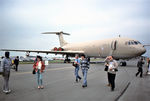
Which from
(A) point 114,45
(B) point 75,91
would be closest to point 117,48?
(A) point 114,45

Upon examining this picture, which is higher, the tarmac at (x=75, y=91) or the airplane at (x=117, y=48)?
the airplane at (x=117, y=48)

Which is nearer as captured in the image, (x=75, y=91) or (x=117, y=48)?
(x=75, y=91)

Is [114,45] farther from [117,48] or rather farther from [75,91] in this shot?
[75,91]

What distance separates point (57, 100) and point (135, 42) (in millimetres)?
20470

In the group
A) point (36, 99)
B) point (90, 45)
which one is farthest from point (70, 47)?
point (36, 99)

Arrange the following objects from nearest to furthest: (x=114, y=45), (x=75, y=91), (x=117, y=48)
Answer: (x=75, y=91) → (x=117, y=48) → (x=114, y=45)

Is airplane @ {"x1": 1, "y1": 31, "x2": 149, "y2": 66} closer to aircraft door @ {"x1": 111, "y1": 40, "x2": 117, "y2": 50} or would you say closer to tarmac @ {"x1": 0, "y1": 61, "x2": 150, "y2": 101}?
aircraft door @ {"x1": 111, "y1": 40, "x2": 117, "y2": 50}

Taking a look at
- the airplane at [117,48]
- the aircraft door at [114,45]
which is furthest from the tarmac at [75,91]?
the aircraft door at [114,45]

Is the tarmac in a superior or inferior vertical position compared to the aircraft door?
inferior

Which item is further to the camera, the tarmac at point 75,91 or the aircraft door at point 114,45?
the aircraft door at point 114,45

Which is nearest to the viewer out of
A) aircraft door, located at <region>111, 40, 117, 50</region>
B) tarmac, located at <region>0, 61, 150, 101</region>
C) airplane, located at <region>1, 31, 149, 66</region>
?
tarmac, located at <region>0, 61, 150, 101</region>

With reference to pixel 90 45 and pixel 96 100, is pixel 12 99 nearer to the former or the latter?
pixel 96 100

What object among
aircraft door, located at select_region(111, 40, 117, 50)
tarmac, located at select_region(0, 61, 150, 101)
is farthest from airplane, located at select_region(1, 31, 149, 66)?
tarmac, located at select_region(0, 61, 150, 101)

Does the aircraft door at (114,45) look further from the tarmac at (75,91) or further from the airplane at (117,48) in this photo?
the tarmac at (75,91)
